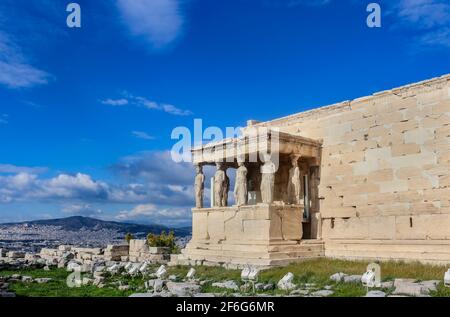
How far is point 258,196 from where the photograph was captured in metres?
18.5

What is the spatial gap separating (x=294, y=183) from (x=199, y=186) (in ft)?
12.0

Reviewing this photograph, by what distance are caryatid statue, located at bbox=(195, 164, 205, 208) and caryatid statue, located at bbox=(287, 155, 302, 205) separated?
3340mm

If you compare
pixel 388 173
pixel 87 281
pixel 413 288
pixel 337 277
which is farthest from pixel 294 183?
pixel 413 288

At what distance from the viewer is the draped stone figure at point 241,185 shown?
51.7 feet

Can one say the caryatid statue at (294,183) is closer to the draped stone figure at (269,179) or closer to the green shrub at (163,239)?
the draped stone figure at (269,179)

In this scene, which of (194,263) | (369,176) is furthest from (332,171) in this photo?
(194,263)

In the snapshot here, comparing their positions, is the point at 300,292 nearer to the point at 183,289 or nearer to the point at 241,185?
the point at 183,289

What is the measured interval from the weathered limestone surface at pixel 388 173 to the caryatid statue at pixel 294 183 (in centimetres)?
109

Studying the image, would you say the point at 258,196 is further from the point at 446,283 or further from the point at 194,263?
the point at 446,283

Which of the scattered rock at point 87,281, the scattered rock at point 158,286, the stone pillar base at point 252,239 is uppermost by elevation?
the stone pillar base at point 252,239

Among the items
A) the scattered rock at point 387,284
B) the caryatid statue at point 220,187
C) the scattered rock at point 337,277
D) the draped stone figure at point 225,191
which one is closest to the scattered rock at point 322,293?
the scattered rock at point 387,284

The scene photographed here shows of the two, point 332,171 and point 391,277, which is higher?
point 332,171

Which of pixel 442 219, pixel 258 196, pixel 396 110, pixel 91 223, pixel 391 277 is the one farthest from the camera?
pixel 91 223
